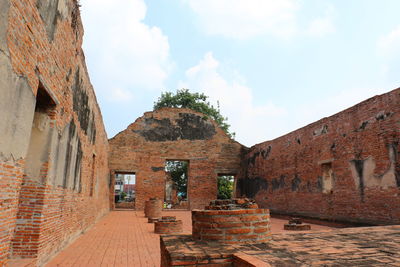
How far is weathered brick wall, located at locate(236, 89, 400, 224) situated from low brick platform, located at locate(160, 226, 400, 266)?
492 centimetres

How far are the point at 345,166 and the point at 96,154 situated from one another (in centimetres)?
833

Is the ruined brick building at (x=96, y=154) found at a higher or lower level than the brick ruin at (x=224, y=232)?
higher

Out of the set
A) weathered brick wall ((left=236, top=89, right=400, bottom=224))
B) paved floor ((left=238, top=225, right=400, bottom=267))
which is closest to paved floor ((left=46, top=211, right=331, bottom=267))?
paved floor ((left=238, top=225, right=400, bottom=267))

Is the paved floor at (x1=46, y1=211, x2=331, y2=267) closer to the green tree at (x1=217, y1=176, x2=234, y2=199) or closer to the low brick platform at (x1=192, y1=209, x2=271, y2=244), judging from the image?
the low brick platform at (x1=192, y1=209, x2=271, y2=244)

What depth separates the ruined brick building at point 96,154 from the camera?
3170mm

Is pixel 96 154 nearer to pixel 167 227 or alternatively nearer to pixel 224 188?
pixel 167 227

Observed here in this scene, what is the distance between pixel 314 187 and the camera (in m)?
10.7

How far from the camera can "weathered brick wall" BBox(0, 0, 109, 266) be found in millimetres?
2932

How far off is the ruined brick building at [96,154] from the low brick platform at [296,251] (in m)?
1.89

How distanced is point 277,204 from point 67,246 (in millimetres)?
9802

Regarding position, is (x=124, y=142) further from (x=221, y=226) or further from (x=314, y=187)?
(x=221, y=226)

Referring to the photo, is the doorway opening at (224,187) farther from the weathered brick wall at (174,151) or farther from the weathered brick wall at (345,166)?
the weathered brick wall at (345,166)

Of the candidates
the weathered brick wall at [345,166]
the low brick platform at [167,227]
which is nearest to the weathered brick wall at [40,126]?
the low brick platform at [167,227]

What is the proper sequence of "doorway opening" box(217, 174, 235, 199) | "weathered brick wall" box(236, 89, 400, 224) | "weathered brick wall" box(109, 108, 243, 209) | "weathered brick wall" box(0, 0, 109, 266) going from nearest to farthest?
"weathered brick wall" box(0, 0, 109, 266)
"weathered brick wall" box(236, 89, 400, 224)
"weathered brick wall" box(109, 108, 243, 209)
"doorway opening" box(217, 174, 235, 199)
